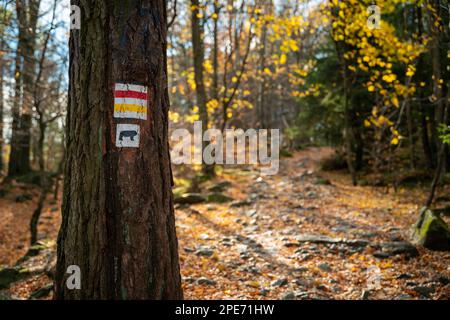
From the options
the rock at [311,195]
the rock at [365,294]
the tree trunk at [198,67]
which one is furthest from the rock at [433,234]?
the tree trunk at [198,67]

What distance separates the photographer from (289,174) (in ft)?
45.4

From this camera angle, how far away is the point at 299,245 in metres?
6.29

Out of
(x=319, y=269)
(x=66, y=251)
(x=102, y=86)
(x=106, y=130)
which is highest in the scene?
(x=102, y=86)

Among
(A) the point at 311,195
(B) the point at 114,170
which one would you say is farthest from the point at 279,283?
(A) the point at 311,195

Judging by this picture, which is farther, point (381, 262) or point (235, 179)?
point (235, 179)

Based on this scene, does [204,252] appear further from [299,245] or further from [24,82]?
[24,82]

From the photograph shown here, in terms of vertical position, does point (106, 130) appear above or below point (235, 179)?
above

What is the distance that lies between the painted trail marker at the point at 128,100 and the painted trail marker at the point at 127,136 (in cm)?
8

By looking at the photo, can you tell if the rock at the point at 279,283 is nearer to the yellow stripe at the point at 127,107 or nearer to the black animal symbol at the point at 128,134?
the black animal symbol at the point at 128,134

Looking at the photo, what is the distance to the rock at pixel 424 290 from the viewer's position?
4.21 m

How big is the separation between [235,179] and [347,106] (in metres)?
4.67
